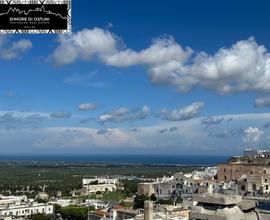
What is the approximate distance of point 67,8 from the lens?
70.8 feet

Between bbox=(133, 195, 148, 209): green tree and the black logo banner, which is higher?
the black logo banner

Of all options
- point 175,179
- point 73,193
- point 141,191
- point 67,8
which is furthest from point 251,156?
point 67,8

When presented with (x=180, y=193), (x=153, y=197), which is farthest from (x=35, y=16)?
(x=153, y=197)

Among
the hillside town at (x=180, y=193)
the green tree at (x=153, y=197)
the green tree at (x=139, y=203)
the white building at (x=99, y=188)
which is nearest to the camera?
the hillside town at (x=180, y=193)

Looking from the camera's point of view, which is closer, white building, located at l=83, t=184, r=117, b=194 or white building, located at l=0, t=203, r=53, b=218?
white building, located at l=0, t=203, r=53, b=218

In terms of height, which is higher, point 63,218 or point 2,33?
point 2,33

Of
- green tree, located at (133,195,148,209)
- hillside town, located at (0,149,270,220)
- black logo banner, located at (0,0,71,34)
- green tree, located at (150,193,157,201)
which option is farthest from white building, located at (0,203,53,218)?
black logo banner, located at (0,0,71,34)

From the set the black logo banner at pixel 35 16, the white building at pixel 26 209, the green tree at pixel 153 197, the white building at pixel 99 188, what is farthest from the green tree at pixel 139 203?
the black logo banner at pixel 35 16

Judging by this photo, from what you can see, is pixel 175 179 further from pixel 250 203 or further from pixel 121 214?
pixel 250 203

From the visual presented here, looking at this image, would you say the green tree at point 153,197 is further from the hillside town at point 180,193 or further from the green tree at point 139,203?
the green tree at point 139,203

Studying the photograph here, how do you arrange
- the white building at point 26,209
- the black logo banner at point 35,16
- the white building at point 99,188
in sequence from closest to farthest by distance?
1. the black logo banner at point 35,16
2. the white building at point 26,209
3. the white building at point 99,188

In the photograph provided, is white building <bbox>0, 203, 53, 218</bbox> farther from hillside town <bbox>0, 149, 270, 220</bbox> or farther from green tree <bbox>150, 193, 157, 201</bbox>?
green tree <bbox>150, 193, 157, 201</bbox>

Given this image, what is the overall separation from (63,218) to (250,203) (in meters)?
40.9

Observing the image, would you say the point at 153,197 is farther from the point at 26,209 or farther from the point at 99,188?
the point at 99,188
